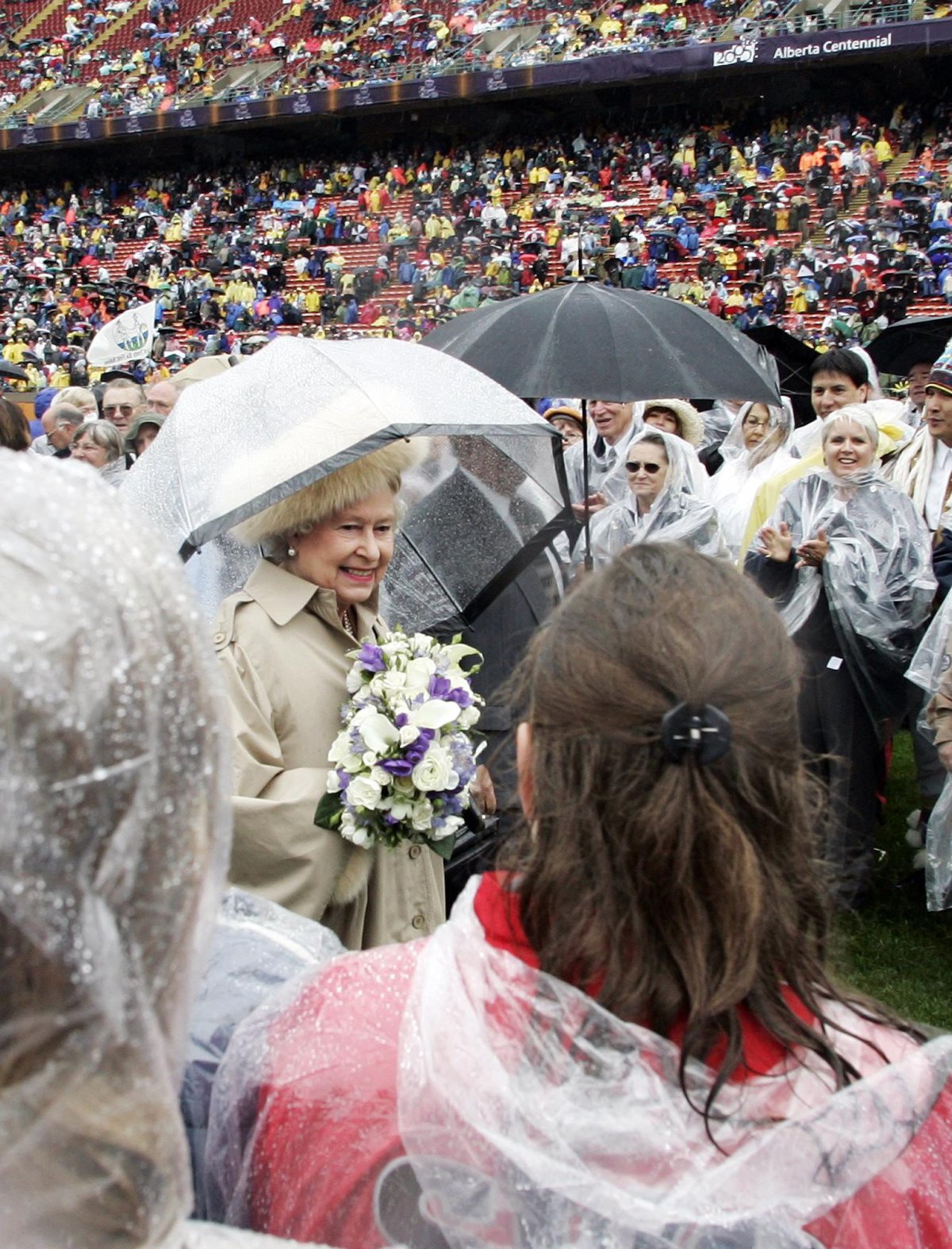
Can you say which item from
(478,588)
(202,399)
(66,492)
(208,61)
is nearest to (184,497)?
(202,399)

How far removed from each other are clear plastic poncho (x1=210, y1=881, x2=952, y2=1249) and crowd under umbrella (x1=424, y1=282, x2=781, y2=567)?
3.19 m

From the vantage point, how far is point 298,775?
2.46 m

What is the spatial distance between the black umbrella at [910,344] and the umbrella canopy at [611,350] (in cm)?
295

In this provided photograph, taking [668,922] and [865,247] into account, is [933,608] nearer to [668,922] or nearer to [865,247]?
[668,922]

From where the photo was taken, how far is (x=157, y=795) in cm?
77

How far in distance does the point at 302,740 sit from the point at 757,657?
1.50m

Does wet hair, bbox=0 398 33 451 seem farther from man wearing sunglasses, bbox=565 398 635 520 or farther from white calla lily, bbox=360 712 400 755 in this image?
man wearing sunglasses, bbox=565 398 635 520

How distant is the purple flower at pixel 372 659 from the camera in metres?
2.52

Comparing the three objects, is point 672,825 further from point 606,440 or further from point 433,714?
point 606,440

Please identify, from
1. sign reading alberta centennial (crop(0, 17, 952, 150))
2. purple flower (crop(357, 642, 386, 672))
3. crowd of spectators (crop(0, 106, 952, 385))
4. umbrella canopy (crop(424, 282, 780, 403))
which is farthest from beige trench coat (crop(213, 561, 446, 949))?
sign reading alberta centennial (crop(0, 17, 952, 150))

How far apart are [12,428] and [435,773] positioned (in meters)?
2.13

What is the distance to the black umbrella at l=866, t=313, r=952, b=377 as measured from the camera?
296 inches

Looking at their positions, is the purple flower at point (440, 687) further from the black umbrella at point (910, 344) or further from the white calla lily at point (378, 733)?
the black umbrella at point (910, 344)

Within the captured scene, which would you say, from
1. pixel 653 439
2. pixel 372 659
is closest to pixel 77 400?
pixel 653 439
